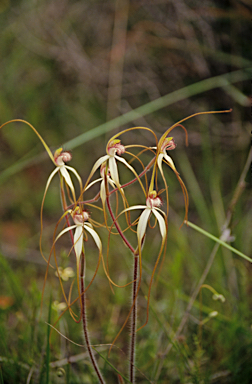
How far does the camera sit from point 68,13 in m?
1.60

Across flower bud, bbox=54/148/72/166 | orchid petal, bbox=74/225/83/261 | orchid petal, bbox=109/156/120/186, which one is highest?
flower bud, bbox=54/148/72/166

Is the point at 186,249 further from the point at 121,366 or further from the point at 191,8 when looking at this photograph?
the point at 191,8

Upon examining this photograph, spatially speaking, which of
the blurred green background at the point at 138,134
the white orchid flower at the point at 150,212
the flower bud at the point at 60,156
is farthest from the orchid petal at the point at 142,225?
the blurred green background at the point at 138,134

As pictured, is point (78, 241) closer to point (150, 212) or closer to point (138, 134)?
point (150, 212)

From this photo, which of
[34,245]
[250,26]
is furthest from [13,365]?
[250,26]

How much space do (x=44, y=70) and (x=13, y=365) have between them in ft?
4.72

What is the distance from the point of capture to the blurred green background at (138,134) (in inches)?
32.2

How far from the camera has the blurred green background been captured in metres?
0.82

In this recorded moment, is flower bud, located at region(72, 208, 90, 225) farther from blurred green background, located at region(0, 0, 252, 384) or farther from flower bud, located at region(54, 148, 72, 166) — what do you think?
blurred green background, located at region(0, 0, 252, 384)

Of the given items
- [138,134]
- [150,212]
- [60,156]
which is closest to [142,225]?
[150,212]

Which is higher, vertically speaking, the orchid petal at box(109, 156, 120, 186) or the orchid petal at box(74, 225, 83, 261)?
the orchid petal at box(109, 156, 120, 186)

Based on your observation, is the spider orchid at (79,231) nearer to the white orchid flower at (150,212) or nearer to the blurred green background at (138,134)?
the white orchid flower at (150,212)

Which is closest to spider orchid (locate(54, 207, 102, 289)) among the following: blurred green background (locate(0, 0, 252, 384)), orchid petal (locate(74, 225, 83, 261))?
orchid petal (locate(74, 225, 83, 261))

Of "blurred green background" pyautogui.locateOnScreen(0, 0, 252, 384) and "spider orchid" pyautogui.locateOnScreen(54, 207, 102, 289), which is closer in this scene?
"spider orchid" pyautogui.locateOnScreen(54, 207, 102, 289)
